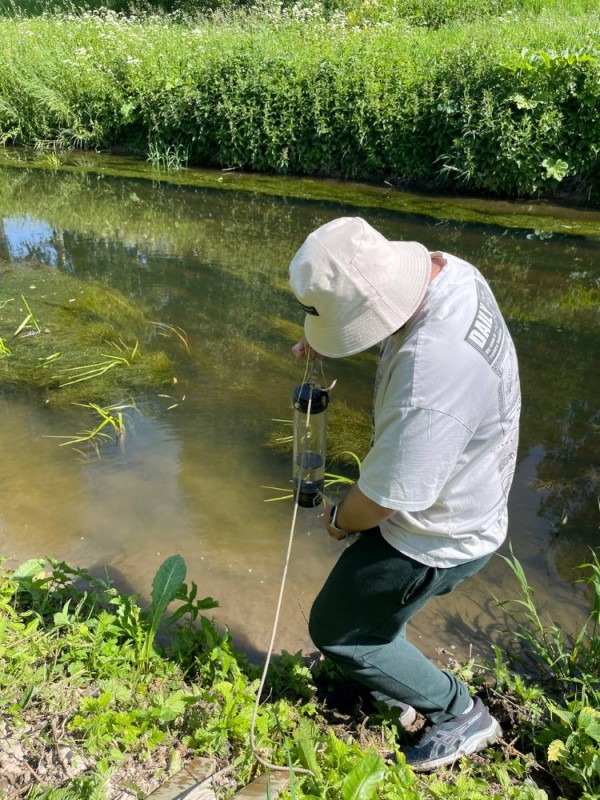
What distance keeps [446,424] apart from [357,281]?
384mm

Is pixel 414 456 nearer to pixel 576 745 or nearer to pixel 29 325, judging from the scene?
pixel 576 745

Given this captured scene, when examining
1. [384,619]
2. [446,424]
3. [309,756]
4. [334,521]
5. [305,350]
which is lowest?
[309,756]

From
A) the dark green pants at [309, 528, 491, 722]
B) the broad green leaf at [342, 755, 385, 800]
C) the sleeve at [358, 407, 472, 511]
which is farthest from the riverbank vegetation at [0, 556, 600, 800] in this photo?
the sleeve at [358, 407, 472, 511]

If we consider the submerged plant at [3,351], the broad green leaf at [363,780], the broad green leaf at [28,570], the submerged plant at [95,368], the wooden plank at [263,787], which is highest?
the broad green leaf at [363,780]

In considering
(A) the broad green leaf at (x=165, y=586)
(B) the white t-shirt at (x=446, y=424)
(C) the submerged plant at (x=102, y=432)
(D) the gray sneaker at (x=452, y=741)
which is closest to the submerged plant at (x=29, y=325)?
(C) the submerged plant at (x=102, y=432)

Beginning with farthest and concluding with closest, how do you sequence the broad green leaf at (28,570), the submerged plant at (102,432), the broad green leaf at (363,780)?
the submerged plant at (102,432)
the broad green leaf at (28,570)
the broad green leaf at (363,780)

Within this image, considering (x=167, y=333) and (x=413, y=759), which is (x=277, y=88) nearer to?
(x=167, y=333)

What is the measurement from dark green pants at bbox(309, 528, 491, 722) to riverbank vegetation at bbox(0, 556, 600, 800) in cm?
19

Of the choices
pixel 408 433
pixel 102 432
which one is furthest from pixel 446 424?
pixel 102 432

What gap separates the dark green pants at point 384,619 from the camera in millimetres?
1777

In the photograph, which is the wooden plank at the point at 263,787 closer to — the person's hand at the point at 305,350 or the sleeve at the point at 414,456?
the sleeve at the point at 414,456

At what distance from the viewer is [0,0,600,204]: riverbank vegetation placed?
862cm

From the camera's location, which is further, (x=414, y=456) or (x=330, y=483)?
(x=330, y=483)

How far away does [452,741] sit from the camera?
2031 millimetres
